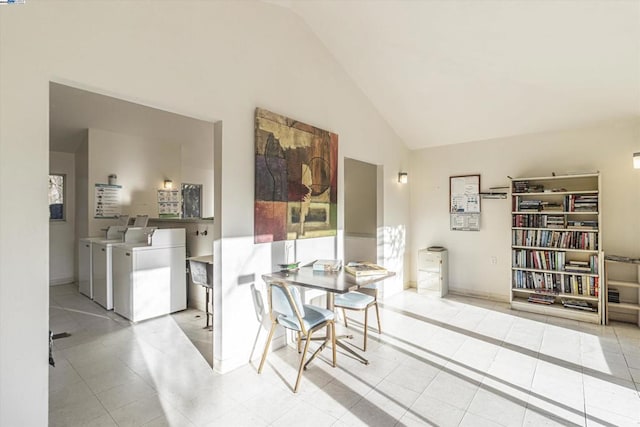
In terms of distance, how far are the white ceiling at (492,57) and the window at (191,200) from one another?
170 inches

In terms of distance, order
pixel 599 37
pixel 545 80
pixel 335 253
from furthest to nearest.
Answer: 1. pixel 335 253
2. pixel 545 80
3. pixel 599 37

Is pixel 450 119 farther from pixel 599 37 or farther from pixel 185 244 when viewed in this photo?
pixel 185 244

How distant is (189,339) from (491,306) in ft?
13.3

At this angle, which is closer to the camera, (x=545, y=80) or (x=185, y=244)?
(x=545, y=80)

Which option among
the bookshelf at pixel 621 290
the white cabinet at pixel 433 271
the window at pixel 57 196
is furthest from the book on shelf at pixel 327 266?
the window at pixel 57 196

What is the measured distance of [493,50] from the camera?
334 centimetres

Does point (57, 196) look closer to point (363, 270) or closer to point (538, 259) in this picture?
point (363, 270)

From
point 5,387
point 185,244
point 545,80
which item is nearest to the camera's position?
point 5,387

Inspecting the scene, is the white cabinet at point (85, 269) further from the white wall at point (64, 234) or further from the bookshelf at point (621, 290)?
the bookshelf at point (621, 290)

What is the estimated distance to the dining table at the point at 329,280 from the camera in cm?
258

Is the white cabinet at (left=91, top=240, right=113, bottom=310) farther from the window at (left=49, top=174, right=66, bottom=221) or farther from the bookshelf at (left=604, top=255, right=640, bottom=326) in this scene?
the bookshelf at (left=604, top=255, right=640, bottom=326)

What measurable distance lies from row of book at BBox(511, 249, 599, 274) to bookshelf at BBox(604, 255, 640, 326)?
0.54ft

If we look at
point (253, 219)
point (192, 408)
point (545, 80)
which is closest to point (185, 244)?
point (253, 219)

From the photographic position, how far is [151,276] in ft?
12.9
